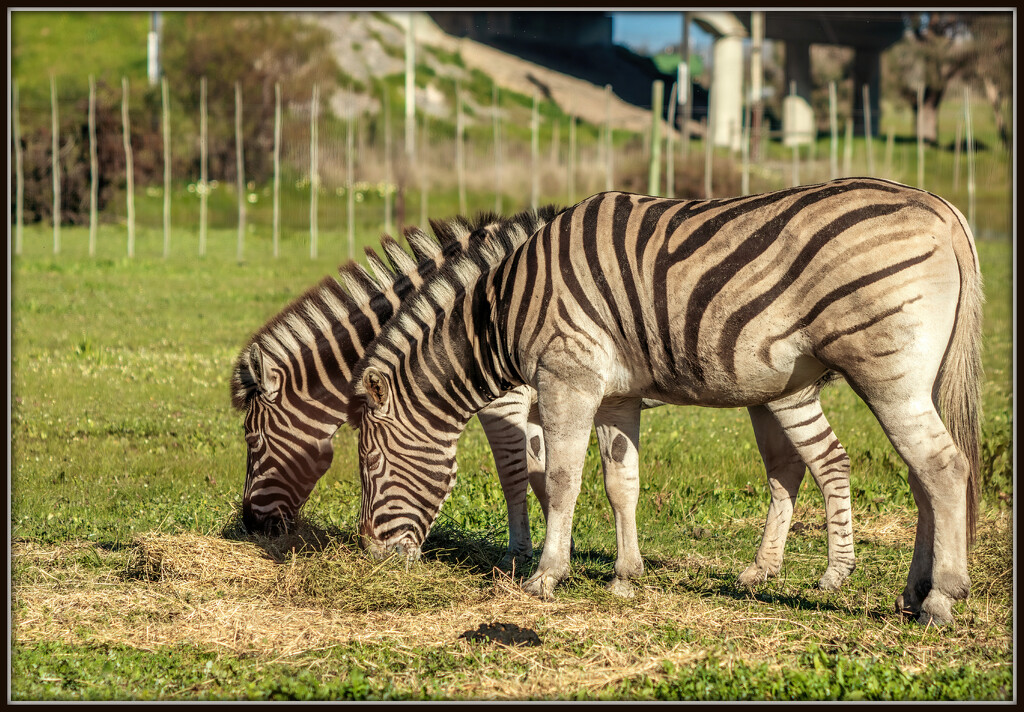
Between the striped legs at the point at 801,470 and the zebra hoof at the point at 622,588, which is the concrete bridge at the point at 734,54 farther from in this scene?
the zebra hoof at the point at 622,588

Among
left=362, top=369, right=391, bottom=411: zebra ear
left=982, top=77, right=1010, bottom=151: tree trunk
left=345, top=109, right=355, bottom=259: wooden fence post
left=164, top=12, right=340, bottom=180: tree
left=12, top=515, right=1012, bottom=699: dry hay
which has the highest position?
left=164, top=12, right=340, bottom=180: tree

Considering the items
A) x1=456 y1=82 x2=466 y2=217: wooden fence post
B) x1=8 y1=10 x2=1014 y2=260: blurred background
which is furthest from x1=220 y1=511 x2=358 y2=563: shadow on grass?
x1=456 y1=82 x2=466 y2=217: wooden fence post

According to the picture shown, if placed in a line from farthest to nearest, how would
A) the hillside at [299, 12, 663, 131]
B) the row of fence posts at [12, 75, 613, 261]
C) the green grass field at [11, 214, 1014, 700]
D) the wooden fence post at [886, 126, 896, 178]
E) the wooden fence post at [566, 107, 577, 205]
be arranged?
the hillside at [299, 12, 663, 131]
the wooden fence post at [886, 126, 896, 178]
the wooden fence post at [566, 107, 577, 205]
the row of fence posts at [12, 75, 613, 261]
the green grass field at [11, 214, 1014, 700]

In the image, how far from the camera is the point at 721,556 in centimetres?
679

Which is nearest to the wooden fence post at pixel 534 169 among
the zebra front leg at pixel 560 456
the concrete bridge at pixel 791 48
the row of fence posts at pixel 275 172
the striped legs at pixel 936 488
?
the row of fence posts at pixel 275 172

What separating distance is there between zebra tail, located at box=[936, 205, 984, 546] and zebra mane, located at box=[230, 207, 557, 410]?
2816 millimetres

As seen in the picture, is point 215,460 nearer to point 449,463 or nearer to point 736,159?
point 449,463

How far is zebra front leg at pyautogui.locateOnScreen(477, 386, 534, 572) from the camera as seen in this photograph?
252 inches

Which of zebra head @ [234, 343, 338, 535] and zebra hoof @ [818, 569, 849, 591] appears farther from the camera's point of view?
zebra head @ [234, 343, 338, 535]

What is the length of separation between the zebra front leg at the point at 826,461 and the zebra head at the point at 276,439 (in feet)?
9.73

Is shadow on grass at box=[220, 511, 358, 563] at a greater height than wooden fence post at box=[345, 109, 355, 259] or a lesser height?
lesser

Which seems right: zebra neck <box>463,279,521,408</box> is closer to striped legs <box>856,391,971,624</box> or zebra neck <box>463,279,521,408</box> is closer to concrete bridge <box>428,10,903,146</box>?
striped legs <box>856,391,971,624</box>

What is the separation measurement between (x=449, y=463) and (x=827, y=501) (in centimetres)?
239

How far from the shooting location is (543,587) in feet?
18.6
